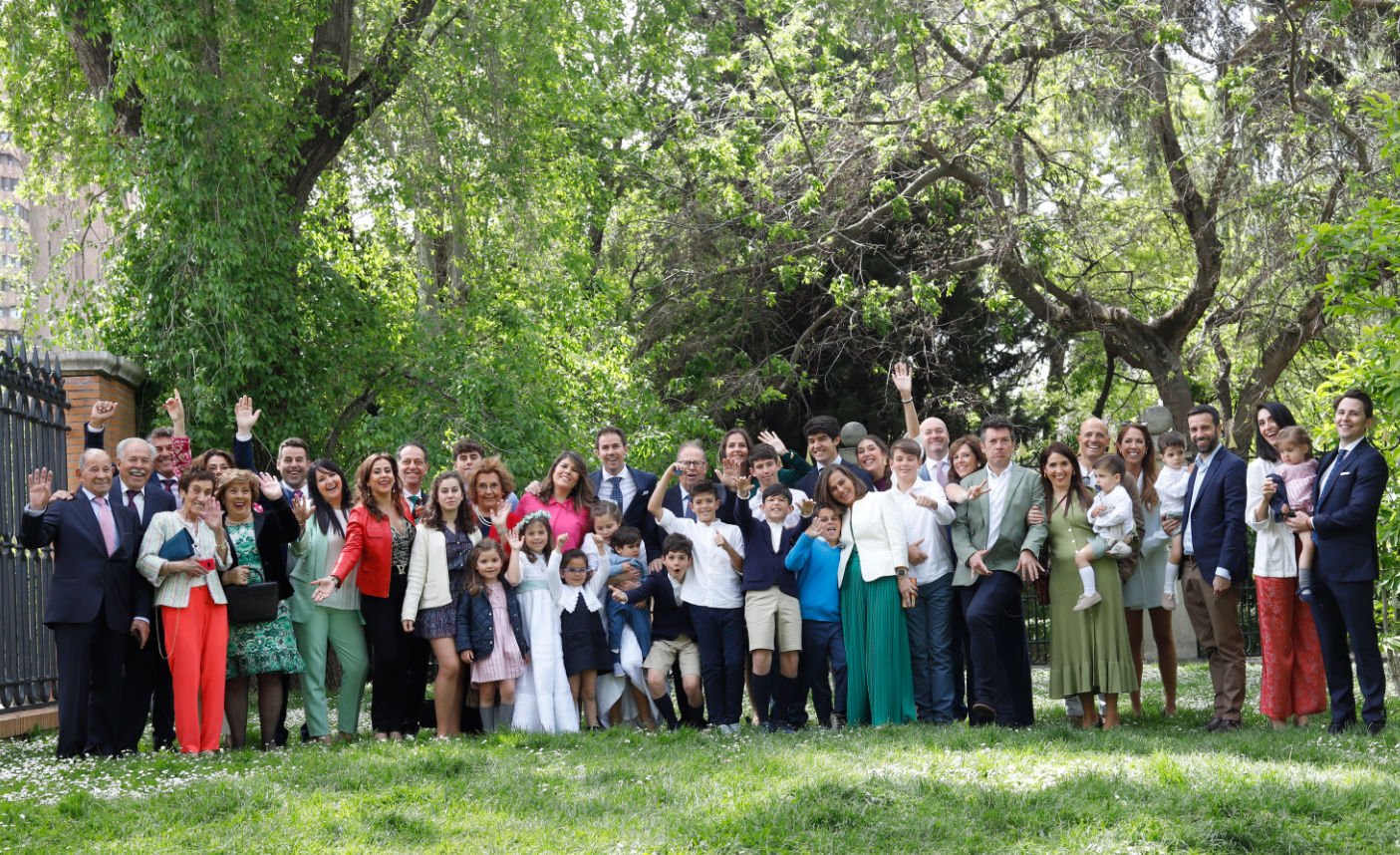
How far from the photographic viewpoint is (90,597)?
8.41 meters

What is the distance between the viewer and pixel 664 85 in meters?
22.8

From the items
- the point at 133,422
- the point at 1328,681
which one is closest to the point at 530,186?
the point at 133,422

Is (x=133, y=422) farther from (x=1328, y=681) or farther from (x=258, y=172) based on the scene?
(x=1328, y=681)

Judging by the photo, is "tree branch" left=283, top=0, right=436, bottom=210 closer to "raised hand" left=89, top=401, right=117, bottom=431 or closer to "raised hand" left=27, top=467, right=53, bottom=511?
"raised hand" left=89, top=401, right=117, bottom=431

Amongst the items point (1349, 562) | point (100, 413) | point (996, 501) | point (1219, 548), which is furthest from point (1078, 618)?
point (100, 413)

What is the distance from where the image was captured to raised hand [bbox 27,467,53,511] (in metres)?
8.28

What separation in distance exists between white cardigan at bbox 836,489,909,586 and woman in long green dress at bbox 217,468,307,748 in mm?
3531

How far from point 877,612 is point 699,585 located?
3.83ft

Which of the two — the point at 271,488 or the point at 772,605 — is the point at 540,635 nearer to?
the point at 772,605

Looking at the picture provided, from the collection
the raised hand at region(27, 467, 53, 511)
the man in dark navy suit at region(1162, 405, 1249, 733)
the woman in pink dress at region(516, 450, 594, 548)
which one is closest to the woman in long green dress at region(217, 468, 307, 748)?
the raised hand at region(27, 467, 53, 511)

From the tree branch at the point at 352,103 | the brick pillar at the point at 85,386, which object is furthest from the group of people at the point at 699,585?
the tree branch at the point at 352,103

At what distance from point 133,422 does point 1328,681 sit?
1018 cm

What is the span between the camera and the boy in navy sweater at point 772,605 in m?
9.23

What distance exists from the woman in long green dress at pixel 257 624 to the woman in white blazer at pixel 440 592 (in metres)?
0.78
